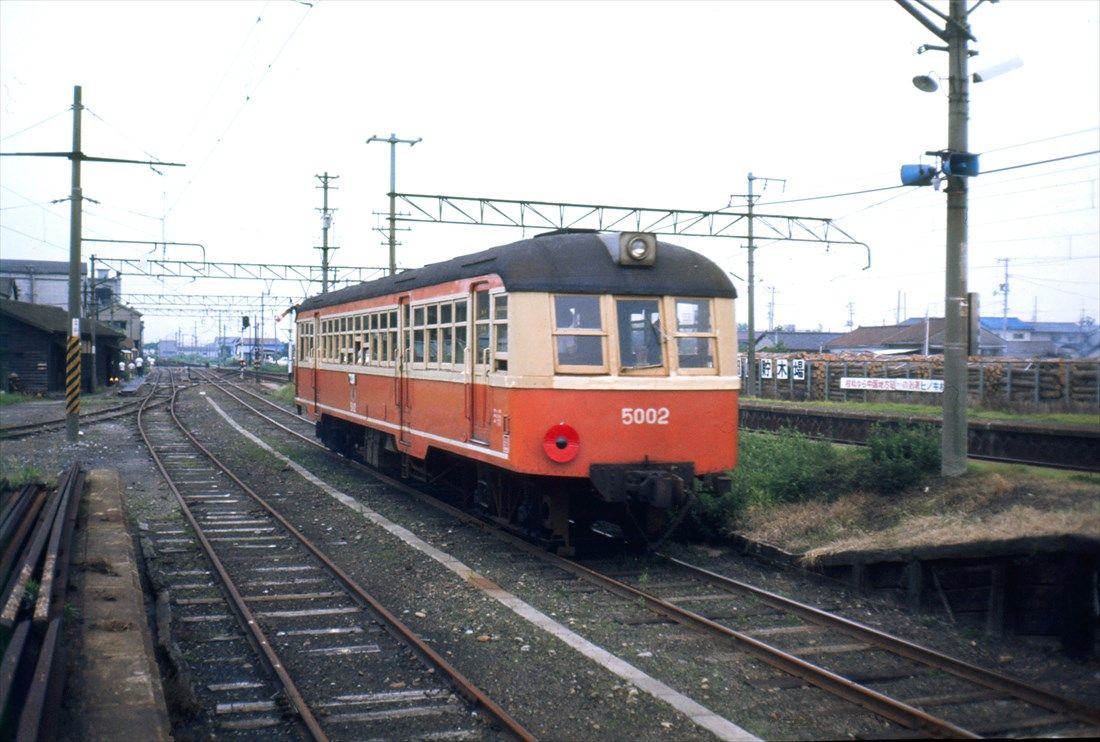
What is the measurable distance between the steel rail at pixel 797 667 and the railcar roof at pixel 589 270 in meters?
2.68

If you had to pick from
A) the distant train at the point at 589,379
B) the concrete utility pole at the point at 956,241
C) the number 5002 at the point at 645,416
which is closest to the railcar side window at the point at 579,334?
the distant train at the point at 589,379

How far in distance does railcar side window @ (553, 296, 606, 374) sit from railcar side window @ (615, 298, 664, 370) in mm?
216

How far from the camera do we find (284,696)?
594 centimetres

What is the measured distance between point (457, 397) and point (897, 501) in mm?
4719

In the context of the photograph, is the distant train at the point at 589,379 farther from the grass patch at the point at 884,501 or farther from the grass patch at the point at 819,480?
the grass patch at the point at 884,501

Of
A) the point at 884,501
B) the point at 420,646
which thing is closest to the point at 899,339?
the point at 884,501

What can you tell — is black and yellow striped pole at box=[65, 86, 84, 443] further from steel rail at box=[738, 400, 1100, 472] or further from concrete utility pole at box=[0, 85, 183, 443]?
steel rail at box=[738, 400, 1100, 472]

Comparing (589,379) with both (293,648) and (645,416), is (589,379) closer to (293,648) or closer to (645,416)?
(645,416)

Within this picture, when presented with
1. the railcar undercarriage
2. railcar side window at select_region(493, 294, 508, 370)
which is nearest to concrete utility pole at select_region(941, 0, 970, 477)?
the railcar undercarriage

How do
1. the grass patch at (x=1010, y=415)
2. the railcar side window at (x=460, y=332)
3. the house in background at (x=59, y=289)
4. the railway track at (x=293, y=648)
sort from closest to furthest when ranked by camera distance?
1. the railway track at (x=293, y=648)
2. the grass patch at (x=1010, y=415)
3. the railcar side window at (x=460, y=332)
4. the house in background at (x=59, y=289)

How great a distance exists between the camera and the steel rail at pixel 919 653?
212 inches

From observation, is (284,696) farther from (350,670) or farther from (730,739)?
(730,739)

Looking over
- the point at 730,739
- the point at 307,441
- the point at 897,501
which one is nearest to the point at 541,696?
the point at 730,739

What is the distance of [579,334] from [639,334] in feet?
2.07
